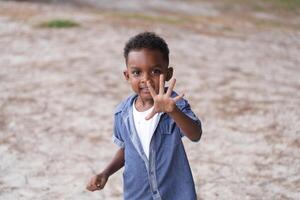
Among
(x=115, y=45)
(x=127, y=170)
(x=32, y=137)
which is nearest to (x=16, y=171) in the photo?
(x=32, y=137)

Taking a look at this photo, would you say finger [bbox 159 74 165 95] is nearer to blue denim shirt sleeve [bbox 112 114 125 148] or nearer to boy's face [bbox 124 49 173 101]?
boy's face [bbox 124 49 173 101]

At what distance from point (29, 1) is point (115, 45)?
16.4 ft

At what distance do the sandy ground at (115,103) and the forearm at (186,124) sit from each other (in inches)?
68.5

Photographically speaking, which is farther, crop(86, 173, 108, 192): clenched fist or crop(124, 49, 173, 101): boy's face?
crop(86, 173, 108, 192): clenched fist

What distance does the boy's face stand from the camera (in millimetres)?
2131

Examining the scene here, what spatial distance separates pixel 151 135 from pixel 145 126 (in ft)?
0.16

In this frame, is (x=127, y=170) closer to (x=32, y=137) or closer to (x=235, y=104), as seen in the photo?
(x=32, y=137)

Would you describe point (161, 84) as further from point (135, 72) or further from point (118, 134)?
point (118, 134)

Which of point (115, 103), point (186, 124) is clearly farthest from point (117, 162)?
point (115, 103)

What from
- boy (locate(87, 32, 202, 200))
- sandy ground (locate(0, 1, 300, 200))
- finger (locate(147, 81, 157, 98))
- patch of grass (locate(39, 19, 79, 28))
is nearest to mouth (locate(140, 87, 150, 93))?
boy (locate(87, 32, 202, 200))

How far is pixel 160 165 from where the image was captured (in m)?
2.20

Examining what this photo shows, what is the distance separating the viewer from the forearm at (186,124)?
6.44ft

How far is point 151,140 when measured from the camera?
2182 millimetres

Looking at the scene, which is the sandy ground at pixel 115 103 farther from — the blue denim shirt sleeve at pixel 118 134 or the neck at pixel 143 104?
the neck at pixel 143 104
